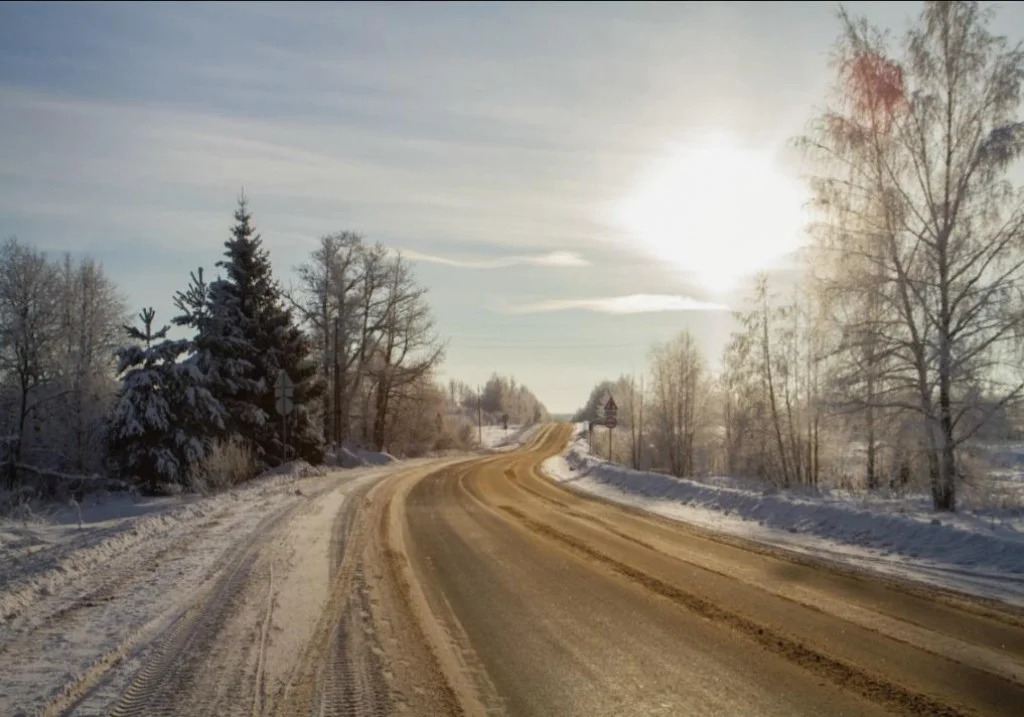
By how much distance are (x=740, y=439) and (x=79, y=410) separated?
118 ft

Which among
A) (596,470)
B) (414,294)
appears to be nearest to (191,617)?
(596,470)

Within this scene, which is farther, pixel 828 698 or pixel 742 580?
pixel 742 580

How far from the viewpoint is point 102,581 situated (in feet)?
30.5

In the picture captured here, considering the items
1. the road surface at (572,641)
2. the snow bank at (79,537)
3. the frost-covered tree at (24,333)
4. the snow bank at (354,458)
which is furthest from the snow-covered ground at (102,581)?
the frost-covered tree at (24,333)

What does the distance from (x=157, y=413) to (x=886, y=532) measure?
73.3 feet

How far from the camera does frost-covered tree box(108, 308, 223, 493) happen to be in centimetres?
2519

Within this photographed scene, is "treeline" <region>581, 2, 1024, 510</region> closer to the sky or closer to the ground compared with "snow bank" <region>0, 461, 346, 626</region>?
closer to the sky

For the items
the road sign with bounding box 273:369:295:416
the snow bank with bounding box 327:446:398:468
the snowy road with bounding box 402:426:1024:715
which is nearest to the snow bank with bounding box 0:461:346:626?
the road sign with bounding box 273:369:295:416

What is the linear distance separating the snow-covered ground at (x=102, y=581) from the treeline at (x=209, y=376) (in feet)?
24.6

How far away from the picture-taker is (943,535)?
432 inches

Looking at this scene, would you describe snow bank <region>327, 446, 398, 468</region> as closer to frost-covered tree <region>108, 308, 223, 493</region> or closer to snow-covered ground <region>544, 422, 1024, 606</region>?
frost-covered tree <region>108, 308, 223, 493</region>

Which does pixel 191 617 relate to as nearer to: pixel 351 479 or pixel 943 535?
pixel 943 535

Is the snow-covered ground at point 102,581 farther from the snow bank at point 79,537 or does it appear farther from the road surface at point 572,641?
the road surface at point 572,641

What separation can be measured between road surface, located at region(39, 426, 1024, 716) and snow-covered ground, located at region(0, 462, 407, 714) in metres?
0.30
